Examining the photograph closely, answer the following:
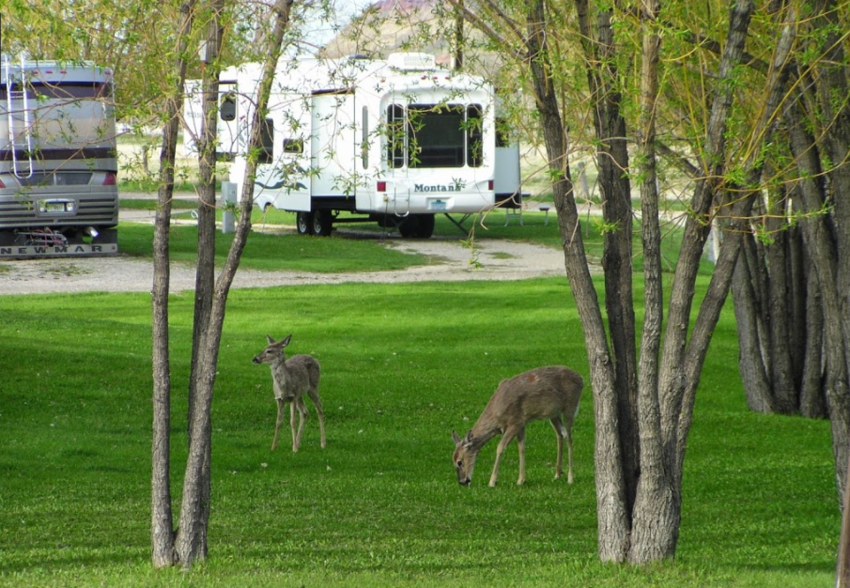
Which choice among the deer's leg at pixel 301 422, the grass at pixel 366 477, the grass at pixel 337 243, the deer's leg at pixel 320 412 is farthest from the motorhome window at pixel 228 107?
the grass at pixel 337 243

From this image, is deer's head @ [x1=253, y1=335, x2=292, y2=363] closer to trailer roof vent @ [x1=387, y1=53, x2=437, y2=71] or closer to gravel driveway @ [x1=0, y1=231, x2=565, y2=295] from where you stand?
trailer roof vent @ [x1=387, y1=53, x2=437, y2=71]

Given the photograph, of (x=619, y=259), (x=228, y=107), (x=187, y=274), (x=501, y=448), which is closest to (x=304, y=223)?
(x=187, y=274)

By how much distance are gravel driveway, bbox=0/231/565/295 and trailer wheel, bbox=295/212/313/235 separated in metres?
4.80

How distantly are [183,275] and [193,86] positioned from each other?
19.0 meters

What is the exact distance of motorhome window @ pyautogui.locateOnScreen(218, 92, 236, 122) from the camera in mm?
6907

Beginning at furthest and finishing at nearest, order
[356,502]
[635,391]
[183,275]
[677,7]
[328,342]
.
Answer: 1. [183,275]
2. [328,342]
3. [356,502]
4. [635,391]
5. [677,7]

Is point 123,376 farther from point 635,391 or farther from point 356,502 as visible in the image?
point 635,391

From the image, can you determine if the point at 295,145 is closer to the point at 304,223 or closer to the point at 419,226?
Result: the point at 419,226

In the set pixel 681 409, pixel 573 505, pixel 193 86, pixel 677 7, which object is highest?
pixel 677 7

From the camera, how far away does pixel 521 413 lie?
10.5 metres

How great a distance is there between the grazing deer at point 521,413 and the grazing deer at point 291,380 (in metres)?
1.93

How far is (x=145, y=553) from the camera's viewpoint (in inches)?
299

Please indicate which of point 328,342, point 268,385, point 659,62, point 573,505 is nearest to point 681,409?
point 659,62

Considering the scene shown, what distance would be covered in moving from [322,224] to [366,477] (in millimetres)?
24660
